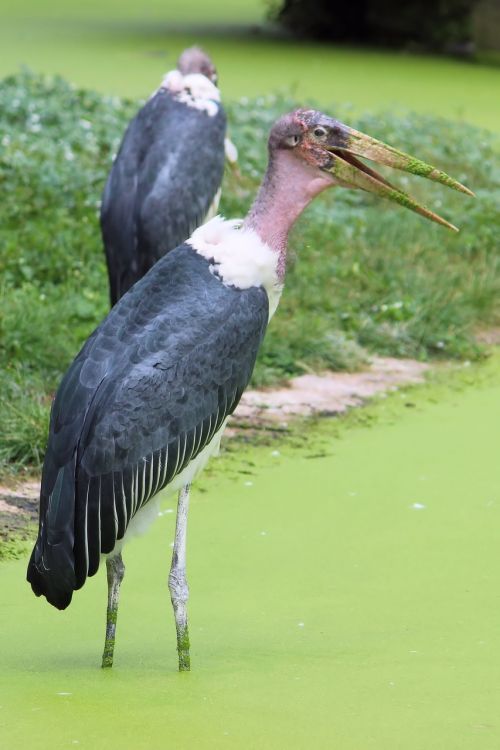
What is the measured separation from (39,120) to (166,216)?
3.50 metres

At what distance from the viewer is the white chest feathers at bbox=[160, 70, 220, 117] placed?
5465mm

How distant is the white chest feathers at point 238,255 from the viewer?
11.1 feet

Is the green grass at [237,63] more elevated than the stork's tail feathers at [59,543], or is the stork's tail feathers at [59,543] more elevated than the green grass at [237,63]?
the green grass at [237,63]

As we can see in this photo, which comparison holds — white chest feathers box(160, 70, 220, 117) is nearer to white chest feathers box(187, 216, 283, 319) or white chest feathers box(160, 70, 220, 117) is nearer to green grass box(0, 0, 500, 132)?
white chest feathers box(187, 216, 283, 319)

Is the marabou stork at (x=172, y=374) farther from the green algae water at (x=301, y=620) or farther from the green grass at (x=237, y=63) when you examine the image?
the green grass at (x=237, y=63)

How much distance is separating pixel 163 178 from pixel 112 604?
2.20 meters

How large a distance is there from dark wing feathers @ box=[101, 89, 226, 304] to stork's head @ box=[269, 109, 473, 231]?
1.63 meters

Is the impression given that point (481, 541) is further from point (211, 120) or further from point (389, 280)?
point (389, 280)

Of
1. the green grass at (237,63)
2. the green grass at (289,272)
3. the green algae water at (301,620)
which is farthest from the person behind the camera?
the green grass at (237,63)

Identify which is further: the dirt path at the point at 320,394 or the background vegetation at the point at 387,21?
the background vegetation at the point at 387,21

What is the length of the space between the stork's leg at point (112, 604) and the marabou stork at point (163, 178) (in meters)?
1.91

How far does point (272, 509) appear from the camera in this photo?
4.57 metres

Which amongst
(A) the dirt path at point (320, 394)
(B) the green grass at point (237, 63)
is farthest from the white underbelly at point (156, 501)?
(B) the green grass at point (237, 63)

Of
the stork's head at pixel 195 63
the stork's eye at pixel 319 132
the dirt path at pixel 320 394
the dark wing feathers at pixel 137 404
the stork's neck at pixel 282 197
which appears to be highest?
the stork's eye at pixel 319 132
